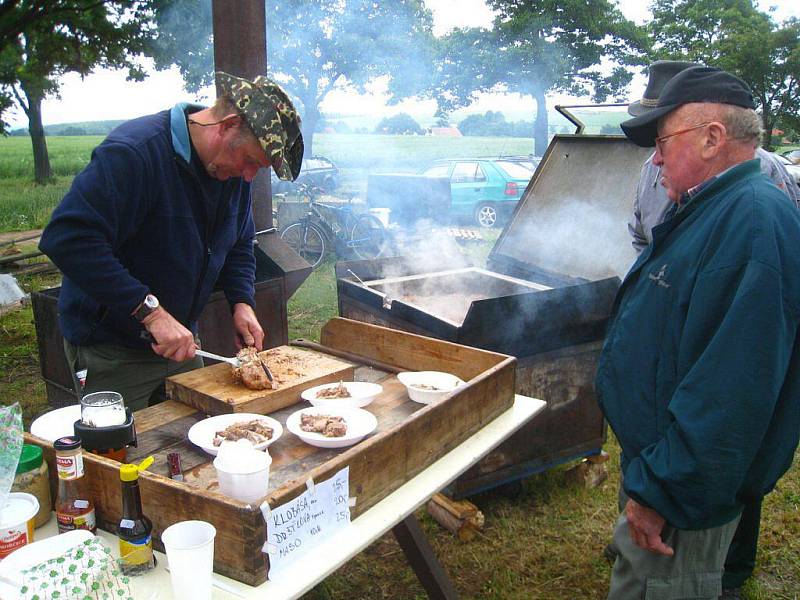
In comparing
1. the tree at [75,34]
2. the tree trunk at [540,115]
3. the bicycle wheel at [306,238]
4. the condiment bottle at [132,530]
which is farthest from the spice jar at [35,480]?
the tree trunk at [540,115]

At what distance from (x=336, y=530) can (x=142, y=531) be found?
0.49m

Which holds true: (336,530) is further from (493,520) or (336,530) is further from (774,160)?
(774,160)

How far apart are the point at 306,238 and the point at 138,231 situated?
330 inches

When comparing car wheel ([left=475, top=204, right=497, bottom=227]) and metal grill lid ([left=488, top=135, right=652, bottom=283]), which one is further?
car wheel ([left=475, top=204, right=497, bottom=227])

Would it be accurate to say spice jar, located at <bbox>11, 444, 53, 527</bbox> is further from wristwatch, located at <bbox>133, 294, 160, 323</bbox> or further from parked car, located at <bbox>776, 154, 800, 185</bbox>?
parked car, located at <bbox>776, 154, 800, 185</bbox>

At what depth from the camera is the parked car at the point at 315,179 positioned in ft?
44.4

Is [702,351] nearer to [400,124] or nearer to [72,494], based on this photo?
[72,494]

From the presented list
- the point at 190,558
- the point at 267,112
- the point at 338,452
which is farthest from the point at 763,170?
the point at 190,558

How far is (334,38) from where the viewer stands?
8797 mm

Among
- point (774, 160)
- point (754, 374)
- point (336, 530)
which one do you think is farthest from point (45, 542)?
point (774, 160)

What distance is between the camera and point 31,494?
5.38 ft

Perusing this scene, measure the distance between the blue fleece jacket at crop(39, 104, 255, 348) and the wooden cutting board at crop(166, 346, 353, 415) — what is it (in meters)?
0.31

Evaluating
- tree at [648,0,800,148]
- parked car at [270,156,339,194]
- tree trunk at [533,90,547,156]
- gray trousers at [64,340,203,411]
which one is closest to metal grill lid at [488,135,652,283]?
gray trousers at [64,340,203,411]

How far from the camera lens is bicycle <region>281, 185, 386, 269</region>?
10719 mm
